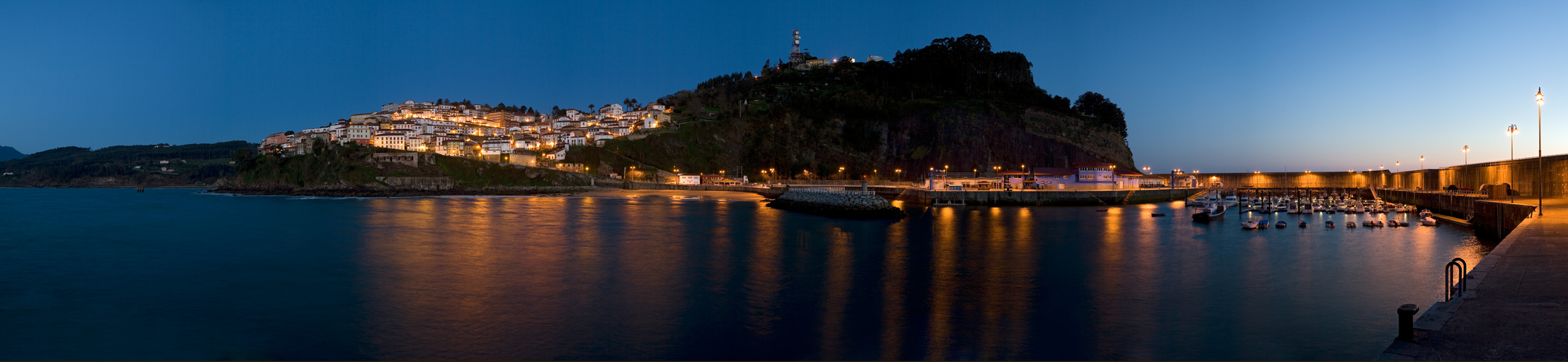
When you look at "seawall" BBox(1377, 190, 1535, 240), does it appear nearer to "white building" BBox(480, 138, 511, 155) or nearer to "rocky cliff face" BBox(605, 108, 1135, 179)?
"rocky cliff face" BBox(605, 108, 1135, 179)

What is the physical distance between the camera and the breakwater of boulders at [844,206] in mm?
39000

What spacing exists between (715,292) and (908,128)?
85053 mm

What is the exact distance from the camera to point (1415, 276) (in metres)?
17.0

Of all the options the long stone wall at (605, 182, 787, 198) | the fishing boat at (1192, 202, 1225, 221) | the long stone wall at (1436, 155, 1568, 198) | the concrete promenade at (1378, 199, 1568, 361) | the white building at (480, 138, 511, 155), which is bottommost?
the fishing boat at (1192, 202, 1225, 221)

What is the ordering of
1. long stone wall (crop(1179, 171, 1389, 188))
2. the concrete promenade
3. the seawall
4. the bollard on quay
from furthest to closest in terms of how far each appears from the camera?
1. long stone wall (crop(1179, 171, 1389, 188))
2. the seawall
3. the bollard on quay
4. the concrete promenade

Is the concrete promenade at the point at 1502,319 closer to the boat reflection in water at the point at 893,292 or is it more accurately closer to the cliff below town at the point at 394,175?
the boat reflection in water at the point at 893,292

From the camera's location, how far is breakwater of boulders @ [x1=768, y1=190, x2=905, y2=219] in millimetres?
39000

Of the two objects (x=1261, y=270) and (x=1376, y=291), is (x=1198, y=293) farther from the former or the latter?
(x=1261, y=270)

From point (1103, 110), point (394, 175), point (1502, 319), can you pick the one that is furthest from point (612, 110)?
point (1502, 319)

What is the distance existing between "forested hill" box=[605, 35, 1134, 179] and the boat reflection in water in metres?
60.6

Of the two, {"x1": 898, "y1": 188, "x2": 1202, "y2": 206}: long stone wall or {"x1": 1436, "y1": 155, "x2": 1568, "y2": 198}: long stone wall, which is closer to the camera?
{"x1": 1436, "y1": 155, "x2": 1568, "y2": 198}: long stone wall

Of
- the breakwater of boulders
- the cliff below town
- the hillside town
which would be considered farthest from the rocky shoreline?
the breakwater of boulders

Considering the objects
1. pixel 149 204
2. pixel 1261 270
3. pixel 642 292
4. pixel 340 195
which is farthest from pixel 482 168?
pixel 1261 270

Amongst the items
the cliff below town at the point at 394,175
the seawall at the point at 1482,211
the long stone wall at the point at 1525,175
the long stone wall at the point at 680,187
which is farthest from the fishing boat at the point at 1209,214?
the cliff below town at the point at 394,175
